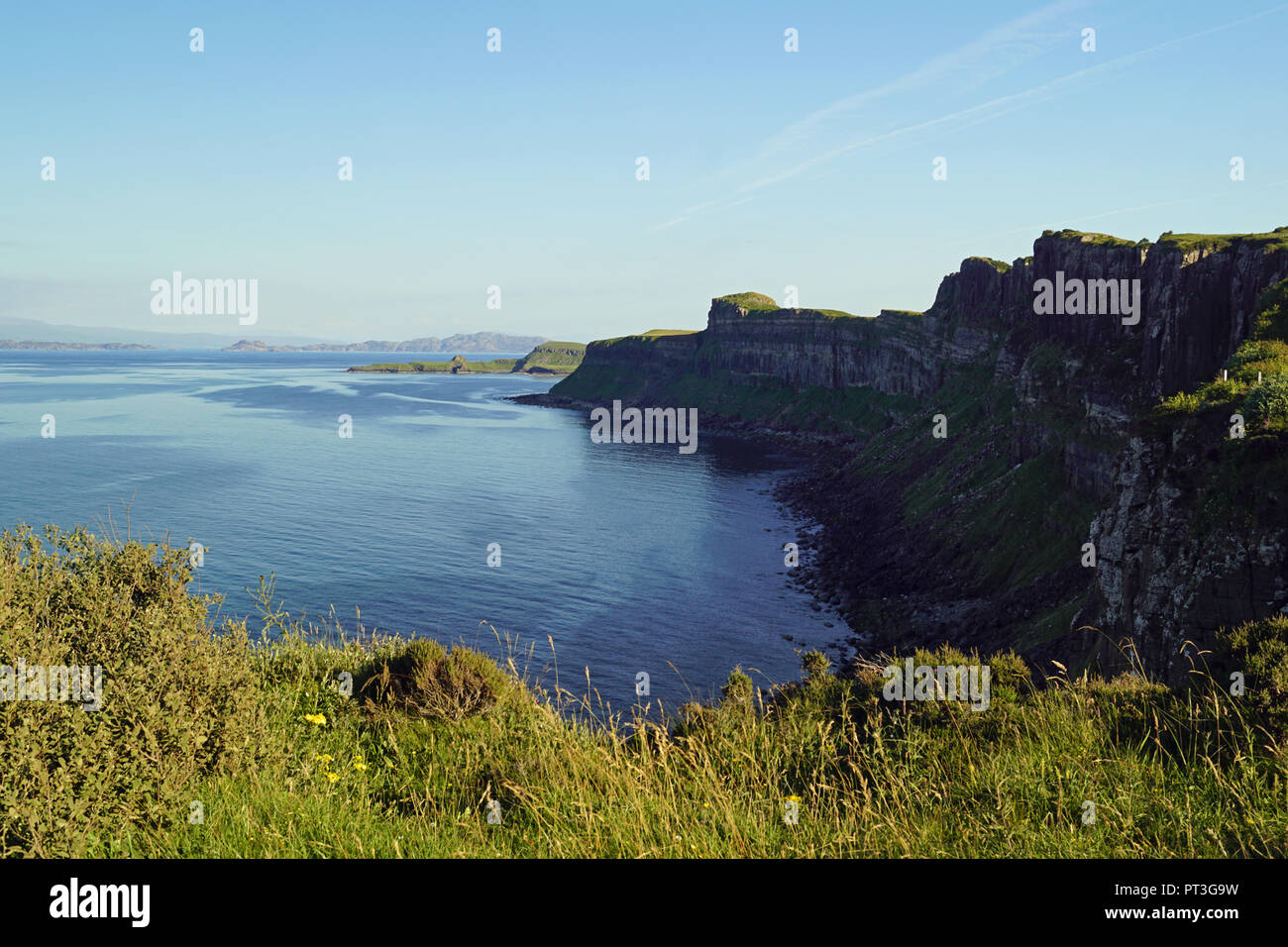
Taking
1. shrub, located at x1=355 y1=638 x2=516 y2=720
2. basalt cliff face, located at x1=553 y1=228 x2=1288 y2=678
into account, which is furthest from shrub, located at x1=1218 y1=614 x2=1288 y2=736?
basalt cliff face, located at x1=553 y1=228 x2=1288 y2=678

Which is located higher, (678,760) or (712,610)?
(678,760)

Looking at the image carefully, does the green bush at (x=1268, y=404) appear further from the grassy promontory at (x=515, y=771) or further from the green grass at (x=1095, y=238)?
the green grass at (x=1095, y=238)

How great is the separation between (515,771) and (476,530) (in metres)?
72.0

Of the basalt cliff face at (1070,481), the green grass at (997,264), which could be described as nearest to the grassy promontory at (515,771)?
the basalt cliff face at (1070,481)

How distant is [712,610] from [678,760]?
52.8 m

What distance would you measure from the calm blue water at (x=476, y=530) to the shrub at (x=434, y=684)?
421 centimetres

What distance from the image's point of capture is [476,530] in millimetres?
78625

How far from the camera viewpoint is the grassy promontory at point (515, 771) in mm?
6207

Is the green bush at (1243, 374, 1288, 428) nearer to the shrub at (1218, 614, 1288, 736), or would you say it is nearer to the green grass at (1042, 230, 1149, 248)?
the shrub at (1218, 614, 1288, 736)

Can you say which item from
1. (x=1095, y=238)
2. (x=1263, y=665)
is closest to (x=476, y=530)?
(x=1095, y=238)
